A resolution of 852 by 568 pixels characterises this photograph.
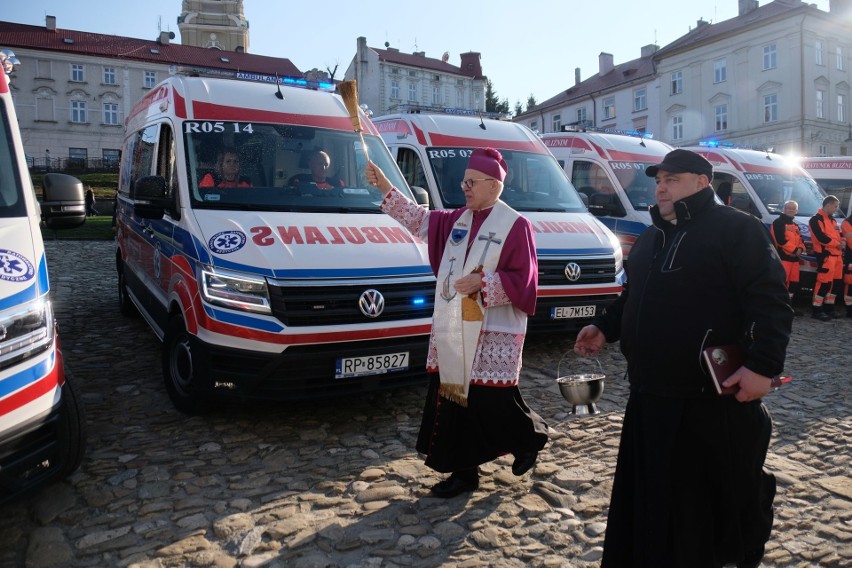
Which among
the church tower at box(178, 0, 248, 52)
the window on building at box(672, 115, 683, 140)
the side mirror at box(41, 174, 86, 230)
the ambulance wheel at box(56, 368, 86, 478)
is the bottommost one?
the ambulance wheel at box(56, 368, 86, 478)

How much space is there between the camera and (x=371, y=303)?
4715 mm

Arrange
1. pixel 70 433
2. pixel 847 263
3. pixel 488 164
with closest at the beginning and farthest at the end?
pixel 70 433 → pixel 488 164 → pixel 847 263

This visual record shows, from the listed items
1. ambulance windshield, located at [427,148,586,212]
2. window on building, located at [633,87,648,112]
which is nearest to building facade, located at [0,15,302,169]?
window on building, located at [633,87,648,112]

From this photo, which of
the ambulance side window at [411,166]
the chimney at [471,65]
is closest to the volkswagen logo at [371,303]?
the ambulance side window at [411,166]

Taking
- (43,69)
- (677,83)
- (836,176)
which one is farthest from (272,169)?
(43,69)

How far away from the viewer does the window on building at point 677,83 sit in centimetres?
4577

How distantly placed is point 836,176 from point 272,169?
1409 cm

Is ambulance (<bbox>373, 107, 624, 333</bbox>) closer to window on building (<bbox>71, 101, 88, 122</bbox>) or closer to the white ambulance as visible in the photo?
the white ambulance

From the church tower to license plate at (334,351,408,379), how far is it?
74.4 m

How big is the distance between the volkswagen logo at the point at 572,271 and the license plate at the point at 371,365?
277 cm

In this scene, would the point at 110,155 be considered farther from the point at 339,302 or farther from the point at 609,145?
the point at 339,302

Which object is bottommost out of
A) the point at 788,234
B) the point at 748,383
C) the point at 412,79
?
the point at 748,383

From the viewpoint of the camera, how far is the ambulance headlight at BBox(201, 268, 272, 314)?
4.50 metres

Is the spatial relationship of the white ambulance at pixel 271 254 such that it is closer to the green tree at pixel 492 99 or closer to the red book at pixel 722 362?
the red book at pixel 722 362
